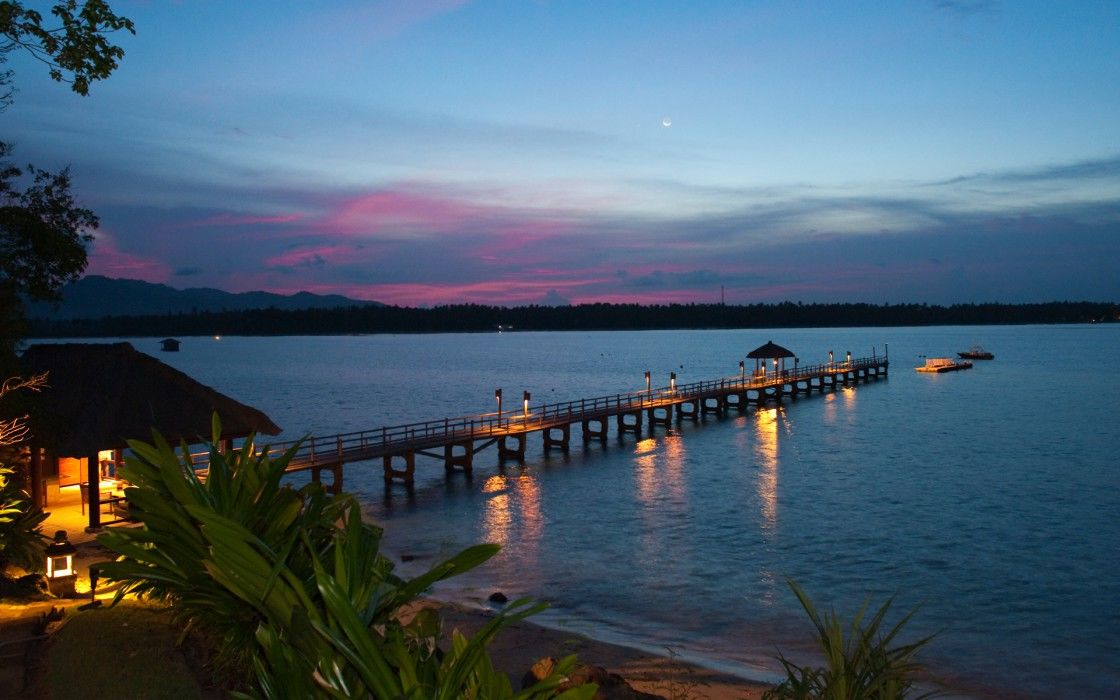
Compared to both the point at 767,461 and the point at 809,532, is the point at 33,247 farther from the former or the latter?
the point at 767,461

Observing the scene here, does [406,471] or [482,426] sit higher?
[482,426]

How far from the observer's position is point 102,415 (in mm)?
17797

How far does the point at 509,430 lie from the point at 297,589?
1266 inches

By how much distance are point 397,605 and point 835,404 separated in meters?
65.7

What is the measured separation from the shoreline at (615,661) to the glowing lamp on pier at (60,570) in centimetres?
500

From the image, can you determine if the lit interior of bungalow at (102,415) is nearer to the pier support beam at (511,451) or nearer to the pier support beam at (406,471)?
the pier support beam at (406,471)

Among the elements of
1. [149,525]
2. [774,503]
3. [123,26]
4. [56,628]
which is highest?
[123,26]

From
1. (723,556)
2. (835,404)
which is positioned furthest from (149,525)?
Answer: (835,404)

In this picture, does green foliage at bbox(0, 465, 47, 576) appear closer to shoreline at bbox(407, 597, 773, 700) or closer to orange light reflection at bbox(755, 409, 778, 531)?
shoreline at bbox(407, 597, 773, 700)

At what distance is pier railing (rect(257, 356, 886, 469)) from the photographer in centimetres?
2770

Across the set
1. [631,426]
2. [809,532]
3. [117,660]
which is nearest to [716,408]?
[631,426]

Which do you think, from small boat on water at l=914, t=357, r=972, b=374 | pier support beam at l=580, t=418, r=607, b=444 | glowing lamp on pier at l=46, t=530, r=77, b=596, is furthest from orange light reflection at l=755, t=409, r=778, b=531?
small boat on water at l=914, t=357, r=972, b=374

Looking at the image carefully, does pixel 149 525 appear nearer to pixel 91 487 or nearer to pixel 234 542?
pixel 234 542

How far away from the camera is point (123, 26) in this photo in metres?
7.75
